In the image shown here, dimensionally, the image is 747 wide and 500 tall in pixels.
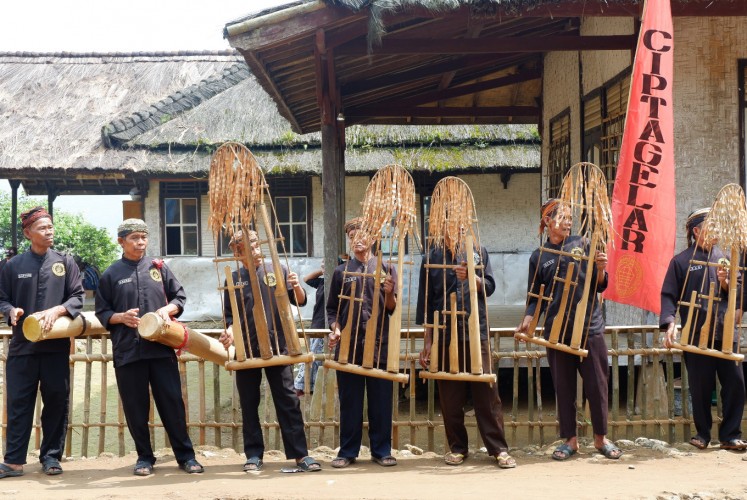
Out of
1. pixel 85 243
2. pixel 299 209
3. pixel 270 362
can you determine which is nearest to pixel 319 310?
pixel 270 362

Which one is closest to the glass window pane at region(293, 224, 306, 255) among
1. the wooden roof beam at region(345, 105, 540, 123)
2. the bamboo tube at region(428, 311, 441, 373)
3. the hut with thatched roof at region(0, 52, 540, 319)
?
the hut with thatched roof at region(0, 52, 540, 319)

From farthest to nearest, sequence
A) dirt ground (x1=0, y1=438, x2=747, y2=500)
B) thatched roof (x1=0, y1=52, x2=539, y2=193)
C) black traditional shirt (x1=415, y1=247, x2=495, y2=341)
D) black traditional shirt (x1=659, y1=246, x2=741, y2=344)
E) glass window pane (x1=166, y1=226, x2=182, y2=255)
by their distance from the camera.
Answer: glass window pane (x1=166, y1=226, x2=182, y2=255) < thatched roof (x1=0, y1=52, x2=539, y2=193) < black traditional shirt (x1=659, y1=246, x2=741, y2=344) < black traditional shirt (x1=415, y1=247, x2=495, y2=341) < dirt ground (x1=0, y1=438, x2=747, y2=500)

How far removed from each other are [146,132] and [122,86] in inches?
130

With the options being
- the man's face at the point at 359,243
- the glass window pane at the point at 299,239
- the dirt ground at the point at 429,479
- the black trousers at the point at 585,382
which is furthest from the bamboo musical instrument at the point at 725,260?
the glass window pane at the point at 299,239

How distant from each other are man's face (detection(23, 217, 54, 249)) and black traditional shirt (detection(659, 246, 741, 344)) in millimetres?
4187

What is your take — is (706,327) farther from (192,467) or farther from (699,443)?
(192,467)

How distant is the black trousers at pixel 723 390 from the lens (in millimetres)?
6211

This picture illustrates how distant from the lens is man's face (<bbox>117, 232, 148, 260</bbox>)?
5906 mm

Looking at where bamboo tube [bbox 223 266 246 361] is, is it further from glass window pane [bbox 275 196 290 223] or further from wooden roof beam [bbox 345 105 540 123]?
glass window pane [bbox 275 196 290 223]

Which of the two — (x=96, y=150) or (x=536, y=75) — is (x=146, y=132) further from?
(x=536, y=75)

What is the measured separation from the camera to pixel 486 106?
14.0 meters

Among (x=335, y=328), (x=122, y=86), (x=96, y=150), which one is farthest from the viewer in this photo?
(x=122, y=86)

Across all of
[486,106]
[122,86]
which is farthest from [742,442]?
[122,86]

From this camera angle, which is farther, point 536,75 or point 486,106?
point 486,106
